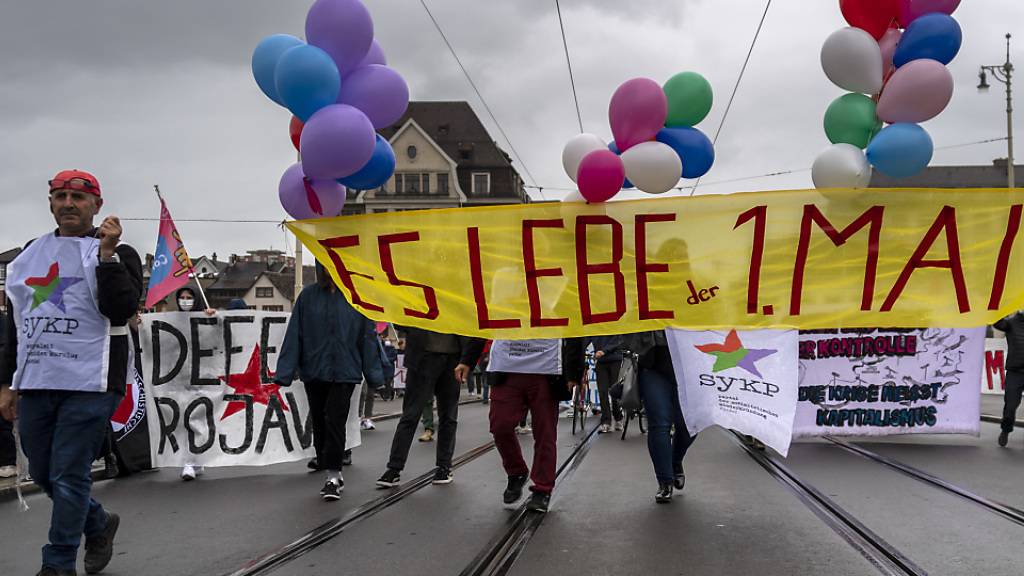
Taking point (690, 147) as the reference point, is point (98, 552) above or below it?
below

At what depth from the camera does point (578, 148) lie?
20.4ft

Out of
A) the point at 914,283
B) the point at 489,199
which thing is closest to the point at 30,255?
the point at 914,283

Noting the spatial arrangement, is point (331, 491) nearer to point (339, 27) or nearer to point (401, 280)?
point (401, 280)

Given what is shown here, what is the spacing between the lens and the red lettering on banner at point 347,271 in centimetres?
604

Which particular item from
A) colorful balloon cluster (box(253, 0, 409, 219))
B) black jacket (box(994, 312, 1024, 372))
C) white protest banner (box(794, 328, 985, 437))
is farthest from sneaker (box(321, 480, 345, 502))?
black jacket (box(994, 312, 1024, 372))

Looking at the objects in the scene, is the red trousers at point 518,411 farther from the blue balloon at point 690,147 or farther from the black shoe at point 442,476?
the blue balloon at point 690,147

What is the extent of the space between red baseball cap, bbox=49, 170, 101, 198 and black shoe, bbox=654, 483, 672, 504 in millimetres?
4345

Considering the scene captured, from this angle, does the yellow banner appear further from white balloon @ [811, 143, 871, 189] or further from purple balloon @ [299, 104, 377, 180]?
purple balloon @ [299, 104, 377, 180]

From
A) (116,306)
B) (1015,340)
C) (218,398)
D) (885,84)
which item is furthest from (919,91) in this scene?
(218,398)

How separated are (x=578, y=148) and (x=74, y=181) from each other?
125 inches

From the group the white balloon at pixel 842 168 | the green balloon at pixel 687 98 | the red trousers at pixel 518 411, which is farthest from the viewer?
the red trousers at pixel 518 411

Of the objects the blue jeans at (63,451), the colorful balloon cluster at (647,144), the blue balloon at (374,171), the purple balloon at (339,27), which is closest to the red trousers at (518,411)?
the colorful balloon cluster at (647,144)

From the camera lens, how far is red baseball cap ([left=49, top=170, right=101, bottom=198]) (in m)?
4.58

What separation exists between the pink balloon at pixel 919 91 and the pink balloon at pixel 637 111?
1.45 meters
